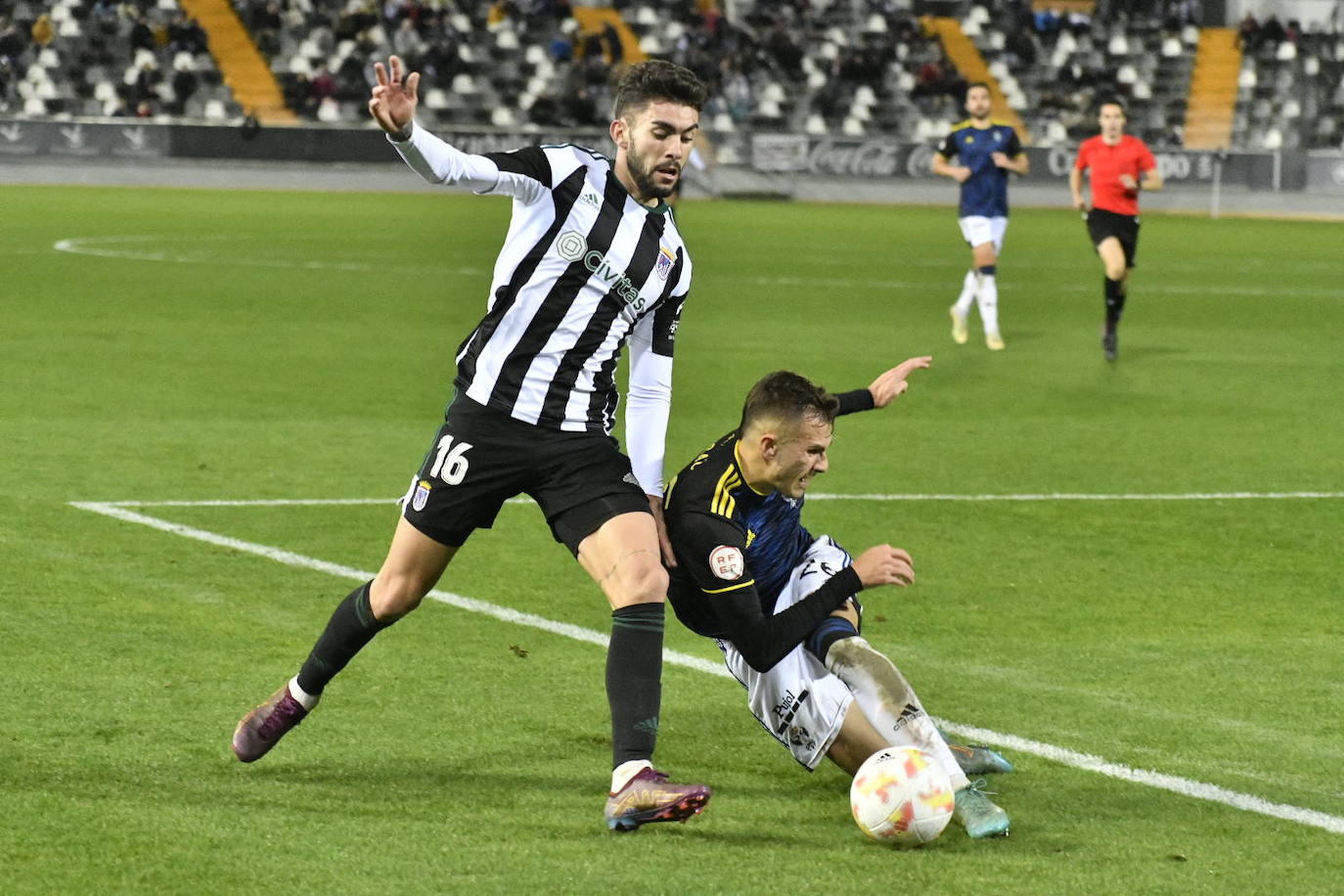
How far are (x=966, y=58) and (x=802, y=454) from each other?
43753mm

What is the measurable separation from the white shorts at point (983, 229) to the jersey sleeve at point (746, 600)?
13022 mm

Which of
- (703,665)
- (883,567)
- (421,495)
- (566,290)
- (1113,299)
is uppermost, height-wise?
(566,290)

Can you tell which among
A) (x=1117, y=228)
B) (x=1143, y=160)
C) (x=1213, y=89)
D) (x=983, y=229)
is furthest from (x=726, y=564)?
(x=1213, y=89)

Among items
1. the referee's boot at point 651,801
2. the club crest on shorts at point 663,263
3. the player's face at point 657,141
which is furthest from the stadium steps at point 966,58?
the referee's boot at point 651,801

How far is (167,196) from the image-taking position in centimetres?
3412

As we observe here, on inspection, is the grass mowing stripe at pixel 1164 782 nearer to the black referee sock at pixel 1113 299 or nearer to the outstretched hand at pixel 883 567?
the outstretched hand at pixel 883 567

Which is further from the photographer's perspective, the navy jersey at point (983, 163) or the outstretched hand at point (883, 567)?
the navy jersey at point (983, 163)

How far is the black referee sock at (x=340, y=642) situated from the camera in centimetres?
525

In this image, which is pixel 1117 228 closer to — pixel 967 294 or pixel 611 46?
pixel 967 294

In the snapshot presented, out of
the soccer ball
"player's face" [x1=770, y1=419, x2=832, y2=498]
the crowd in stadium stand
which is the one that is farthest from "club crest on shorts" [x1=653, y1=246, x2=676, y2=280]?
the crowd in stadium stand

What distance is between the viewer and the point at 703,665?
6.55 meters

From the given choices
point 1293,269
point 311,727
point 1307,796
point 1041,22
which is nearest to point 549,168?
point 311,727

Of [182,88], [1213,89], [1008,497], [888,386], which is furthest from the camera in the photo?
[1213,89]

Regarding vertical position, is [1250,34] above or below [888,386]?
below
